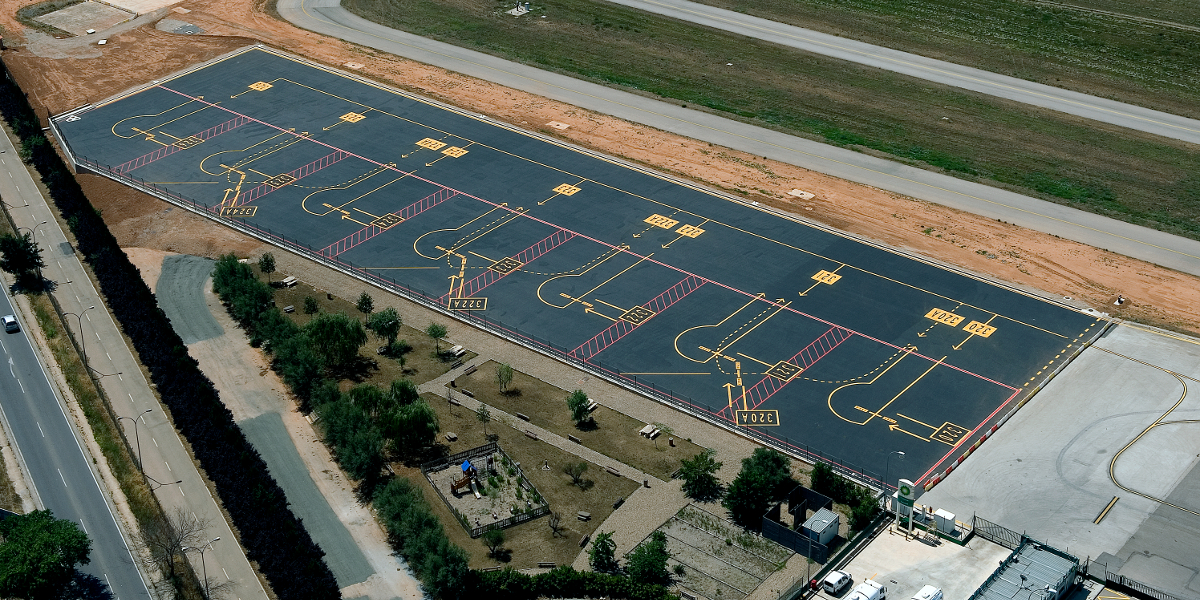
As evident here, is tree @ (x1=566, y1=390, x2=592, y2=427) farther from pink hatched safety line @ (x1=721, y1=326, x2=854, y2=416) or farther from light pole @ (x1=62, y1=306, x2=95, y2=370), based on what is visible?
light pole @ (x1=62, y1=306, x2=95, y2=370)

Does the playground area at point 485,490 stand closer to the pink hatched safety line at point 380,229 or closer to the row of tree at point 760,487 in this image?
the row of tree at point 760,487

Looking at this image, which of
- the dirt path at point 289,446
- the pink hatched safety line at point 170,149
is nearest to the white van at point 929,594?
the dirt path at point 289,446

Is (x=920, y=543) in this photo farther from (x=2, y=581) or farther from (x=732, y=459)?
(x=2, y=581)

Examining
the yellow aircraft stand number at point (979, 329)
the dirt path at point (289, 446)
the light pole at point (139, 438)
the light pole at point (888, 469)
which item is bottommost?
the light pole at point (139, 438)

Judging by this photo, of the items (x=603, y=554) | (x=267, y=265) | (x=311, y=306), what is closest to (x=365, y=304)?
(x=311, y=306)

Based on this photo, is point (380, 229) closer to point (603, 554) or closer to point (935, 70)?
point (603, 554)

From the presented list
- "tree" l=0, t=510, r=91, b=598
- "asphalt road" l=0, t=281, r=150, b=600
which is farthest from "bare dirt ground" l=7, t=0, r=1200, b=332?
"tree" l=0, t=510, r=91, b=598
